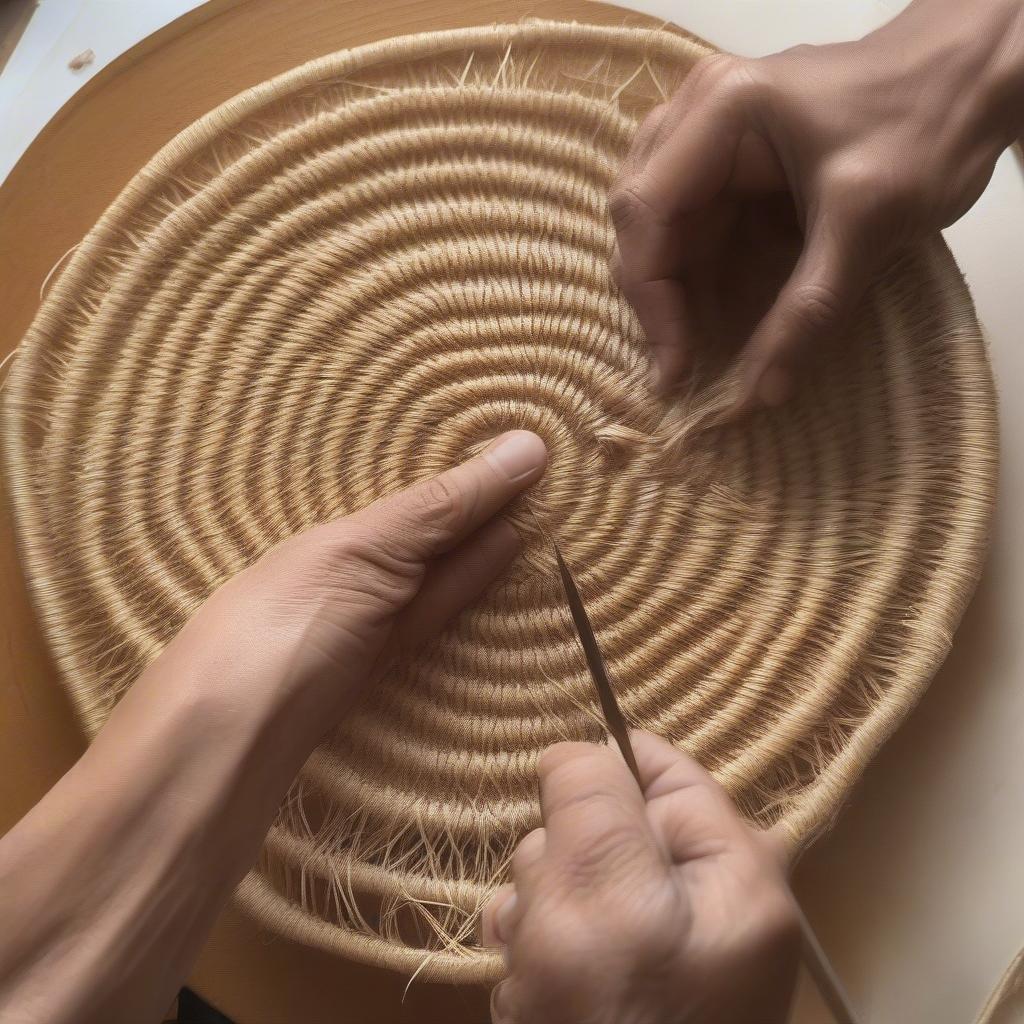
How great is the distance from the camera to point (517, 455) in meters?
0.54

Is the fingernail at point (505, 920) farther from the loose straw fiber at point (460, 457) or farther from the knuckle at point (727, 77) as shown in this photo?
the knuckle at point (727, 77)

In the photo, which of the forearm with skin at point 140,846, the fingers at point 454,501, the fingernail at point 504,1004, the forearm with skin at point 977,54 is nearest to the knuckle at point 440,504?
the fingers at point 454,501

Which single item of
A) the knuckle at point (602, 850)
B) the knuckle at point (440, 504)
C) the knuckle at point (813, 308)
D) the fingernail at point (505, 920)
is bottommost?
the fingernail at point (505, 920)

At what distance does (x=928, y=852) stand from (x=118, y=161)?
710mm

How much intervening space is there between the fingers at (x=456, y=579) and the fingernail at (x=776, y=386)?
6.6 inches

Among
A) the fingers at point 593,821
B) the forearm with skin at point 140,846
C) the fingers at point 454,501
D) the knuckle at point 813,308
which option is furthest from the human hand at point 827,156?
the forearm with skin at point 140,846

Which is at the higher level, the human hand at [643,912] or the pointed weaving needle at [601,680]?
the pointed weaving needle at [601,680]

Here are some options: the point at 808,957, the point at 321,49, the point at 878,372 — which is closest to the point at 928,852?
the point at 808,957

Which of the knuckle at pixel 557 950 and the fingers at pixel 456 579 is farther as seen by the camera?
the fingers at pixel 456 579

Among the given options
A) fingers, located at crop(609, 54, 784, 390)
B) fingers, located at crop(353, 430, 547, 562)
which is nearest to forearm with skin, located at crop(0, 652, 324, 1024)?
fingers, located at crop(353, 430, 547, 562)

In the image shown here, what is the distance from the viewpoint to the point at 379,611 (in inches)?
20.4

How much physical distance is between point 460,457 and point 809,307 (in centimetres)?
22

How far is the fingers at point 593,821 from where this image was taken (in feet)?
1.32

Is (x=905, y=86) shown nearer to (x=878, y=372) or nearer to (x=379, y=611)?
(x=878, y=372)
